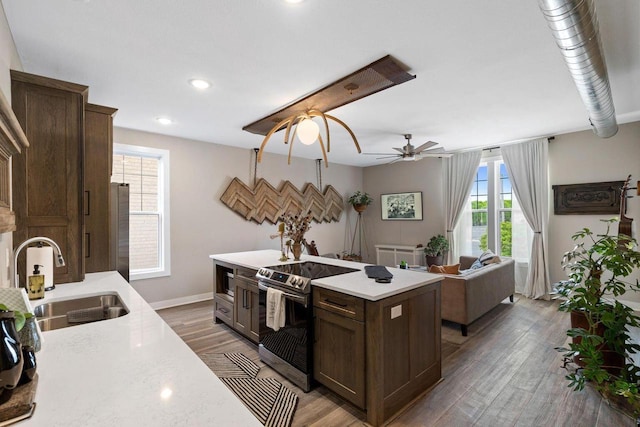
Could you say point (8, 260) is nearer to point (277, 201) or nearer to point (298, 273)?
point (298, 273)

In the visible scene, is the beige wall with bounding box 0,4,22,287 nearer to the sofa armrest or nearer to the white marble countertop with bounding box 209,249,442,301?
the white marble countertop with bounding box 209,249,442,301

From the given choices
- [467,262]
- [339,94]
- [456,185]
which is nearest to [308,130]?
[339,94]

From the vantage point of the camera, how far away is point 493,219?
18.0 feet

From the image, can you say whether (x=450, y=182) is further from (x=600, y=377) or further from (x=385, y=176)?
(x=600, y=377)

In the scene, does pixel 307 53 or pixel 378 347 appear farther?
pixel 307 53

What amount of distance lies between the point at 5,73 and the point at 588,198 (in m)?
6.43

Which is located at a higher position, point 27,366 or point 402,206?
point 402,206

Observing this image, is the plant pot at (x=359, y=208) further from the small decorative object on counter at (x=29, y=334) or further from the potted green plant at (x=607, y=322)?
the small decorative object on counter at (x=29, y=334)

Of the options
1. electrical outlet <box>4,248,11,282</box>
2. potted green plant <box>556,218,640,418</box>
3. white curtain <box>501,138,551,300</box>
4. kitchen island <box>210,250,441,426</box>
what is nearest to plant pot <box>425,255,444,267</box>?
white curtain <box>501,138,551,300</box>

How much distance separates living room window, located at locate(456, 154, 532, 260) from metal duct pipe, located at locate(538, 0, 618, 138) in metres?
2.60

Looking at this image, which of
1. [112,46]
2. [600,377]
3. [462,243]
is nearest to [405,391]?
[600,377]

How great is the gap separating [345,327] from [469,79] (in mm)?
2391

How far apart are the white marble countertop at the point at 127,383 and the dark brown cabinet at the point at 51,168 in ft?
3.72

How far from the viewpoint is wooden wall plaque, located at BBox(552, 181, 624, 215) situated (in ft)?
14.0
